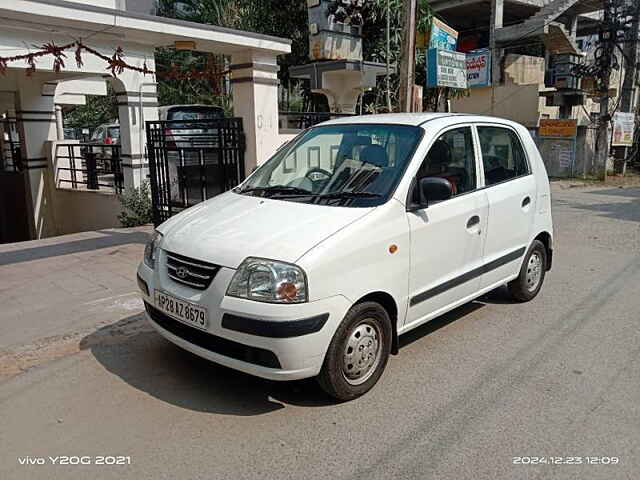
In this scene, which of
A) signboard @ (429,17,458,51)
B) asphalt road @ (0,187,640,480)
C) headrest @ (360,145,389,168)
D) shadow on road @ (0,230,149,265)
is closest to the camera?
asphalt road @ (0,187,640,480)

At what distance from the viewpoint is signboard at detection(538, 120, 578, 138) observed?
1791 cm

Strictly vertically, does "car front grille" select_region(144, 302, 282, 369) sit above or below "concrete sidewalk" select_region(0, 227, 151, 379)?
above

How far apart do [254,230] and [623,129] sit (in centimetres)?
2001

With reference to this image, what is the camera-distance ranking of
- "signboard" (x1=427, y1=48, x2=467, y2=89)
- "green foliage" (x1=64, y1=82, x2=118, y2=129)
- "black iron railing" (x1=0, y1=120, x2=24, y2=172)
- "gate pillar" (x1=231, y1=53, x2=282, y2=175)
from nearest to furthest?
1. "gate pillar" (x1=231, y1=53, x2=282, y2=175)
2. "signboard" (x1=427, y1=48, x2=467, y2=89)
3. "black iron railing" (x1=0, y1=120, x2=24, y2=172)
4. "green foliage" (x1=64, y1=82, x2=118, y2=129)

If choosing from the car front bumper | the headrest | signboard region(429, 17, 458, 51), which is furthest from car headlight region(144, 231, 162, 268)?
signboard region(429, 17, 458, 51)

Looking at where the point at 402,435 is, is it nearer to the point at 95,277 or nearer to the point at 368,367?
the point at 368,367

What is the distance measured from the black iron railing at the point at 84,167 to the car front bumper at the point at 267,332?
30.1 feet

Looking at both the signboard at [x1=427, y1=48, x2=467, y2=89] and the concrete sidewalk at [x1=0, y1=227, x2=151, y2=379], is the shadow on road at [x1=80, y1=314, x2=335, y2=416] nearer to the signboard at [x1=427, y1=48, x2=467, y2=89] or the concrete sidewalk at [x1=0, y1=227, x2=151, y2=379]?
the concrete sidewalk at [x1=0, y1=227, x2=151, y2=379]

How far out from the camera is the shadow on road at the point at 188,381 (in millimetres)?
3490

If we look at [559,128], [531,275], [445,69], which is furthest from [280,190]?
[559,128]

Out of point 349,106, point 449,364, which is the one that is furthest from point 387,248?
point 349,106

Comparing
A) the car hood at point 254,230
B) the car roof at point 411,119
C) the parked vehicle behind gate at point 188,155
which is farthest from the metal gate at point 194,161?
the car hood at point 254,230

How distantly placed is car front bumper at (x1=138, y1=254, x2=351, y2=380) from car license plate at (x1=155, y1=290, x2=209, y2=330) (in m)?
0.04

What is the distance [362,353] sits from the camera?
11.5 ft
